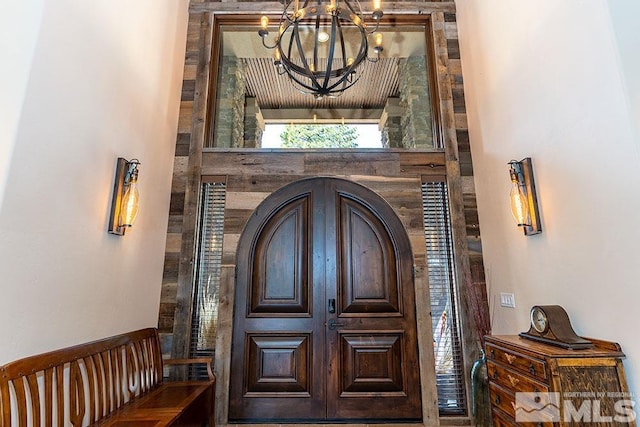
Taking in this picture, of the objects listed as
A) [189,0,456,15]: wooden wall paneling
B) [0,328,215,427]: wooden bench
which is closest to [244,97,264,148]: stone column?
[189,0,456,15]: wooden wall paneling

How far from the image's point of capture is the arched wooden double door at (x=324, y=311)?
322cm

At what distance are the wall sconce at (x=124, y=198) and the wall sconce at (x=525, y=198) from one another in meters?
3.19

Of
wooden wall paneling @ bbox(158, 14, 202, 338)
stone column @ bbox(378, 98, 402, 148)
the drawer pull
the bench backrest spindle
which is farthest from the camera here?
stone column @ bbox(378, 98, 402, 148)

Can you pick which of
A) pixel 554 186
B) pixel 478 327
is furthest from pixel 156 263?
pixel 554 186

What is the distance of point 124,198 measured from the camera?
2.64 meters

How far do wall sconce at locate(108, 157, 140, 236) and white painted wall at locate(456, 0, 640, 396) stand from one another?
10.8ft

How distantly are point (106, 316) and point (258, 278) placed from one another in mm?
1409

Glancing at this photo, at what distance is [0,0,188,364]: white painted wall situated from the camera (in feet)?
5.73

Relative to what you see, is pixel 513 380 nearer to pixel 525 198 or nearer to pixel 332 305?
pixel 525 198

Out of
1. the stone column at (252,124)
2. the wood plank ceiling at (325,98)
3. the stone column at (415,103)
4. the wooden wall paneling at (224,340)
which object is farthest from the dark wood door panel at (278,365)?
the wood plank ceiling at (325,98)

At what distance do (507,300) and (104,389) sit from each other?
3.38 meters

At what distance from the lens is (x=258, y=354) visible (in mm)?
3326

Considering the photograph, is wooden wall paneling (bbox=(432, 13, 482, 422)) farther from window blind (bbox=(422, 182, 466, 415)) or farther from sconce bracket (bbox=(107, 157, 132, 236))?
sconce bracket (bbox=(107, 157, 132, 236))

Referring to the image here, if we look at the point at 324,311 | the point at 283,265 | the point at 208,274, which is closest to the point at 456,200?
the point at 324,311
